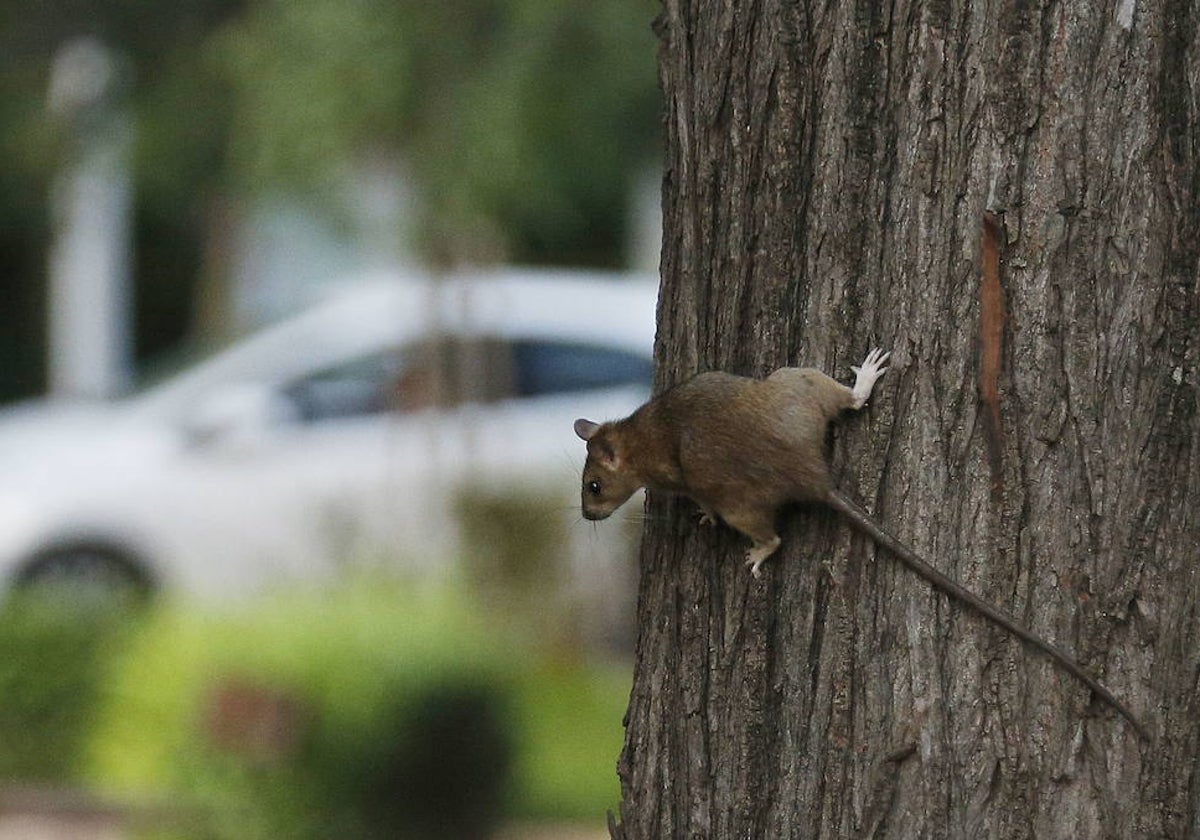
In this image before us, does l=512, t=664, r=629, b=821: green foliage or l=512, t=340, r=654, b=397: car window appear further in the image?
l=512, t=340, r=654, b=397: car window

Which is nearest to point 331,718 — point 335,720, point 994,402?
point 335,720

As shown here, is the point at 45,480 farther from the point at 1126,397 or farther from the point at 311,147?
the point at 1126,397

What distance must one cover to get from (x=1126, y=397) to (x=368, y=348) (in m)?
9.24

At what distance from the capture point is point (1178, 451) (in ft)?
8.91

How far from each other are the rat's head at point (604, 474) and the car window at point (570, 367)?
7513 millimetres

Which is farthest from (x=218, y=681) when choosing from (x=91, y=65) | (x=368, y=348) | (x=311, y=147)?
(x=91, y=65)

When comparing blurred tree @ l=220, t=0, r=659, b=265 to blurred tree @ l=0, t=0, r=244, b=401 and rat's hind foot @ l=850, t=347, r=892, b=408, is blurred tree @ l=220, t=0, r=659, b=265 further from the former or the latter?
rat's hind foot @ l=850, t=347, r=892, b=408

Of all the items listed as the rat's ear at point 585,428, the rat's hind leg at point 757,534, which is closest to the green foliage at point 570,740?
the rat's ear at point 585,428

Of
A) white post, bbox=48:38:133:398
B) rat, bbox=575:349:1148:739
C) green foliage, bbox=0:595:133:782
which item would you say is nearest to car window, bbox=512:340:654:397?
green foliage, bbox=0:595:133:782

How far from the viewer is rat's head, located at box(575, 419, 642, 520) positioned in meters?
3.75

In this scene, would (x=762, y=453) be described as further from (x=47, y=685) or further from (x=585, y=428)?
(x=47, y=685)

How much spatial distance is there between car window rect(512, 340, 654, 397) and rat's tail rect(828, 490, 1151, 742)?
864 centimetres

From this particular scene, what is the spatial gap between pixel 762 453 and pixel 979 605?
1.64 ft

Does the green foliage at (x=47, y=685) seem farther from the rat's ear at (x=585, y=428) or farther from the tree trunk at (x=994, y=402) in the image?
the tree trunk at (x=994, y=402)
